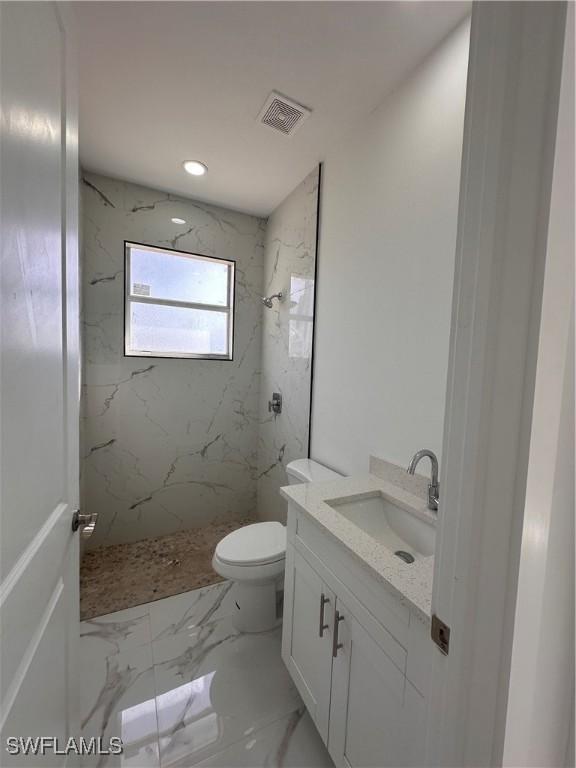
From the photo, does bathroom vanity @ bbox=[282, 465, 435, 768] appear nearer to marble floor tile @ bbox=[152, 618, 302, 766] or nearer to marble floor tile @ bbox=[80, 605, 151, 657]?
marble floor tile @ bbox=[152, 618, 302, 766]

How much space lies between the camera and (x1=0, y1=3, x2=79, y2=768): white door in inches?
18.8

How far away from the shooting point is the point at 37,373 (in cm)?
59

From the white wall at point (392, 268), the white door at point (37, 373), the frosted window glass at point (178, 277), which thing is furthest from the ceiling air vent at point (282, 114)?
the frosted window glass at point (178, 277)

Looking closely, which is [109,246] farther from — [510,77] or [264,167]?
[510,77]

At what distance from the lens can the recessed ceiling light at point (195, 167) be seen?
1.91 metres

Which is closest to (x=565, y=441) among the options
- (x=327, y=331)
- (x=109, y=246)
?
(x=327, y=331)

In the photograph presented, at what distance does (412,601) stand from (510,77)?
903 mm

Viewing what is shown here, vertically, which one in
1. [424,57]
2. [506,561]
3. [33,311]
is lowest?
[506,561]

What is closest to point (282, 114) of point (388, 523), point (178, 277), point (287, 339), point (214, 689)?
point (287, 339)

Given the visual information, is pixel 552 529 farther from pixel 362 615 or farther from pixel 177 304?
pixel 177 304

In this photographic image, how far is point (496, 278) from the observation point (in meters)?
0.40

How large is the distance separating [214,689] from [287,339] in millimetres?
1938

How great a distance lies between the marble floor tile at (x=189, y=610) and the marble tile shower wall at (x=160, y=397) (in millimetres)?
743

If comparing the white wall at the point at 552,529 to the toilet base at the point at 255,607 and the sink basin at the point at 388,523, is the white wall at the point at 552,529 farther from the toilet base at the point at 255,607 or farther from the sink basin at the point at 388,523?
the toilet base at the point at 255,607
